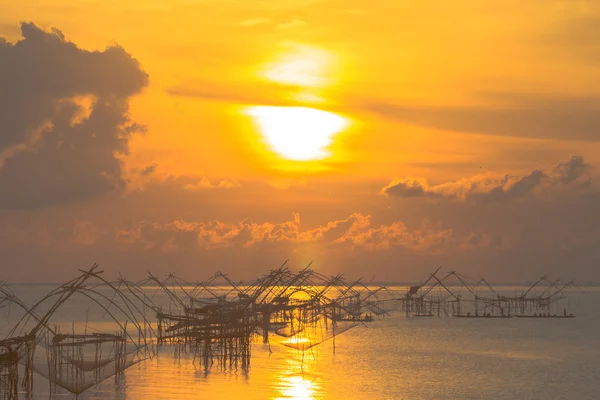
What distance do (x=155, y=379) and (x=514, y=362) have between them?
729 inches

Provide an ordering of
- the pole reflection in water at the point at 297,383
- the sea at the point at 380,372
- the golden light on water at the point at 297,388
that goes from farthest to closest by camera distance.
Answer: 1. the sea at the point at 380,372
2. the pole reflection in water at the point at 297,383
3. the golden light on water at the point at 297,388

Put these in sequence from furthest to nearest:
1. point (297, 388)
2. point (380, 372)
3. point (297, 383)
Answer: point (380, 372)
point (297, 383)
point (297, 388)

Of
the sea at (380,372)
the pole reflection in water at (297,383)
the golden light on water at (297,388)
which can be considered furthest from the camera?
the sea at (380,372)

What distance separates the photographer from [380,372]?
33.8m

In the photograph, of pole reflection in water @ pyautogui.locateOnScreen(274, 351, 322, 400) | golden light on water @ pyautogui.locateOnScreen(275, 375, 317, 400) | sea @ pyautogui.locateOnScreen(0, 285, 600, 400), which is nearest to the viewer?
golden light on water @ pyautogui.locateOnScreen(275, 375, 317, 400)

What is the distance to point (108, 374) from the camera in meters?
27.3

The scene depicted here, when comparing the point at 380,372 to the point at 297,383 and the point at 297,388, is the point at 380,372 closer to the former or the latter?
the point at 297,383

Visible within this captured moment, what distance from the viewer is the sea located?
26.8m

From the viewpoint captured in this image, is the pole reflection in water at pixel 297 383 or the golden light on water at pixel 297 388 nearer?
the golden light on water at pixel 297 388

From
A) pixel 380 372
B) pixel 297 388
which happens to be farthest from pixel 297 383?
→ pixel 380 372

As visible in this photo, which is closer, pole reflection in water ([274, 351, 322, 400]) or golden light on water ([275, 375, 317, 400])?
golden light on water ([275, 375, 317, 400])

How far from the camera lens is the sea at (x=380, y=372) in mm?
26828

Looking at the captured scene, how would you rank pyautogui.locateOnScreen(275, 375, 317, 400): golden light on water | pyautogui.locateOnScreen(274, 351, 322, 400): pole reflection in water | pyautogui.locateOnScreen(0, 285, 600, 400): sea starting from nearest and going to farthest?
pyautogui.locateOnScreen(275, 375, 317, 400): golden light on water → pyautogui.locateOnScreen(274, 351, 322, 400): pole reflection in water → pyautogui.locateOnScreen(0, 285, 600, 400): sea

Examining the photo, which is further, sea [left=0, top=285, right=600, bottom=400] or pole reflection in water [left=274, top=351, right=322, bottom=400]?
sea [left=0, top=285, right=600, bottom=400]
